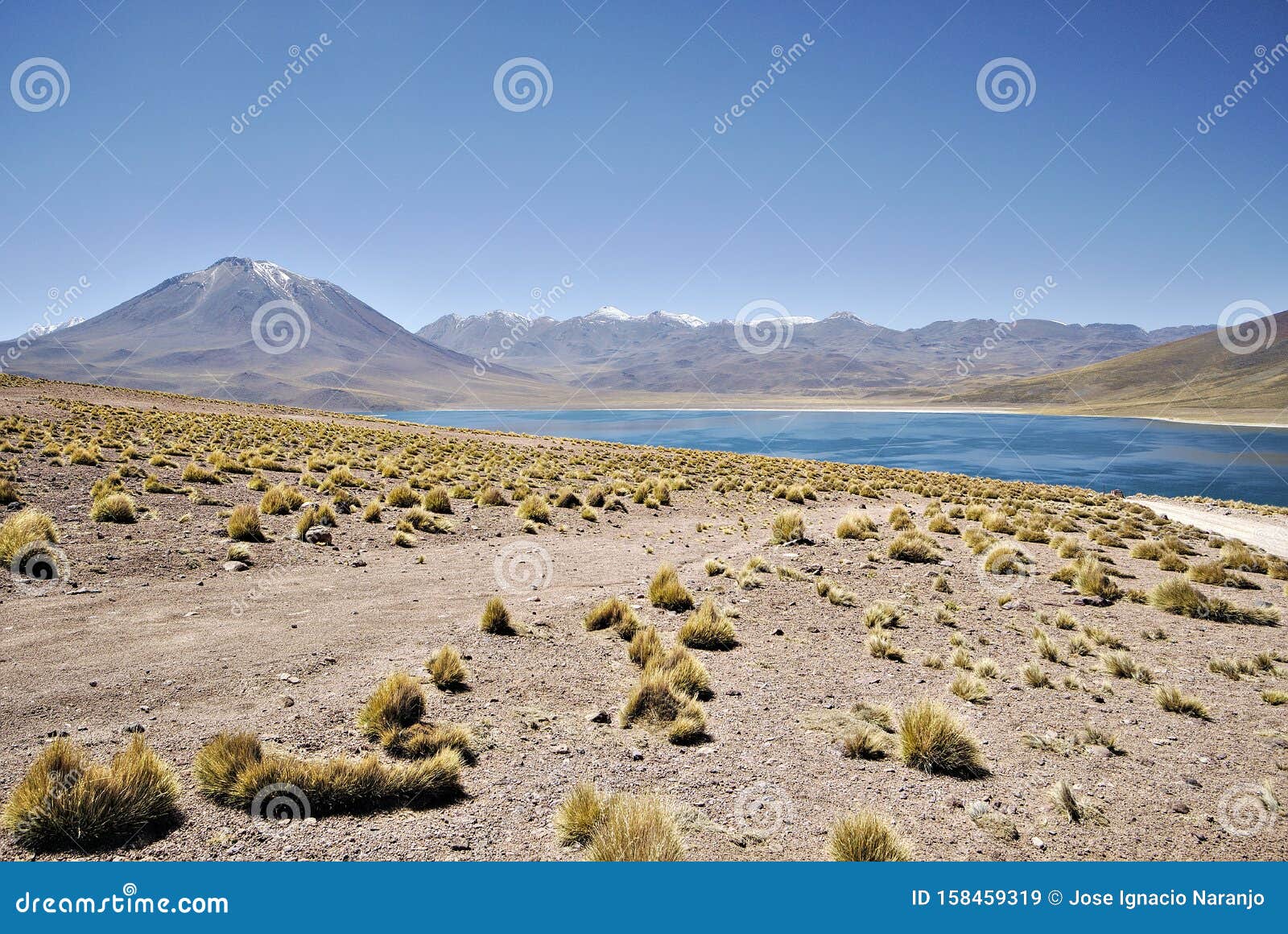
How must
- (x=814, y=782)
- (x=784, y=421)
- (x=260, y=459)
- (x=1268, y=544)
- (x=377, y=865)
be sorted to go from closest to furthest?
(x=377, y=865) < (x=814, y=782) < (x=1268, y=544) < (x=260, y=459) < (x=784, y=421)

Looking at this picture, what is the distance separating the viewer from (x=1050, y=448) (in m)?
81.4

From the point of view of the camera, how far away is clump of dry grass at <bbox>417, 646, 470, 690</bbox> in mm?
5699

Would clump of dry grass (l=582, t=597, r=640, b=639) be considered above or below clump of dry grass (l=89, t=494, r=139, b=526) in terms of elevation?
below

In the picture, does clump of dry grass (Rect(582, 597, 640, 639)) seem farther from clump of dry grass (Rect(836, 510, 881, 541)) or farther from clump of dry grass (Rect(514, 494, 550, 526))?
clump of dry grass (Rect(836, 510, 881, 541))

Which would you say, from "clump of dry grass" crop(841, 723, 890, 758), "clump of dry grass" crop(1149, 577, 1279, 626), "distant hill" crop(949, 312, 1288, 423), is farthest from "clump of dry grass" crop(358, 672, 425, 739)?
"distant hill" crop(949, 312, 1288, 423)

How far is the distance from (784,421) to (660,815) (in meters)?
148

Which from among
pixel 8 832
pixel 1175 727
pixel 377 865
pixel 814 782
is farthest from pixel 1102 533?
pixel 8 832

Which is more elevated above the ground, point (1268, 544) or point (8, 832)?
point (8, 832)

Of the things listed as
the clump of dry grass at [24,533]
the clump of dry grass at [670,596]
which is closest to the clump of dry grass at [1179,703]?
the clump of dry grass at [670,596]

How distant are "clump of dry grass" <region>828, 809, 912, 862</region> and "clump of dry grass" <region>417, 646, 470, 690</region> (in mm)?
3680

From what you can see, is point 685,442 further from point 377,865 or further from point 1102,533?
point 377,865

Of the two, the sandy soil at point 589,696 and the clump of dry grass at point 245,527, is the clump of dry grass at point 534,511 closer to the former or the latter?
the sandy soil at point 589,696

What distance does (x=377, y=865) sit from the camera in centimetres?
295

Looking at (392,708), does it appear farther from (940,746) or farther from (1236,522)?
(1236,522)
